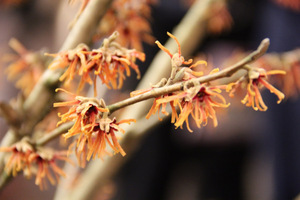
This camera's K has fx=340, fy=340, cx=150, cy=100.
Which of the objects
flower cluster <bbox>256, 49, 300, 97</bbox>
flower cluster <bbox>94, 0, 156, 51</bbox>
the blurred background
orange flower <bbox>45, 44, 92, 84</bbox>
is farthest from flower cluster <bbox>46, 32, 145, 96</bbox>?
the blurred background

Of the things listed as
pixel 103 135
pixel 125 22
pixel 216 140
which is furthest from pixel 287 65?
pixel 216 140

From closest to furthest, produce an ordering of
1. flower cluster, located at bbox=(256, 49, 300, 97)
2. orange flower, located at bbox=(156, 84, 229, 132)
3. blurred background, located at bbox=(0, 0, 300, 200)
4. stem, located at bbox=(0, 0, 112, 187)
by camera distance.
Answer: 1. orange flower, located at bbox=(156, 84, 229, 132)
2. stem, located at bbox=(0, 0, 112, 187)
3. flower cluster, located at bbox=(256, 49, 300, 97)
4. blurred background, located at bbox=(0, 0, 300, 200)

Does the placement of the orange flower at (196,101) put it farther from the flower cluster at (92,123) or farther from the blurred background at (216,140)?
the blurred background at (216,140)

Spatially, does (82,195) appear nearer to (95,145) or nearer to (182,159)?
(95,145)

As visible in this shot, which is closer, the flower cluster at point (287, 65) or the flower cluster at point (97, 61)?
the flower cluster at point (97, 61)

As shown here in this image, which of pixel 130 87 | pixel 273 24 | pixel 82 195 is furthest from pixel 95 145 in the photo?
pixel 273 24

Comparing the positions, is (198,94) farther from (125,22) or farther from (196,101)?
(125,22)

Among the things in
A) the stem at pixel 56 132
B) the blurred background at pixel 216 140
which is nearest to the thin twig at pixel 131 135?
the stem at pixel 56 132

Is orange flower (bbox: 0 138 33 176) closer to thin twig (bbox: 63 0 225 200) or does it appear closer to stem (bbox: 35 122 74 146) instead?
stem (bbox: 35 122 74 146)
